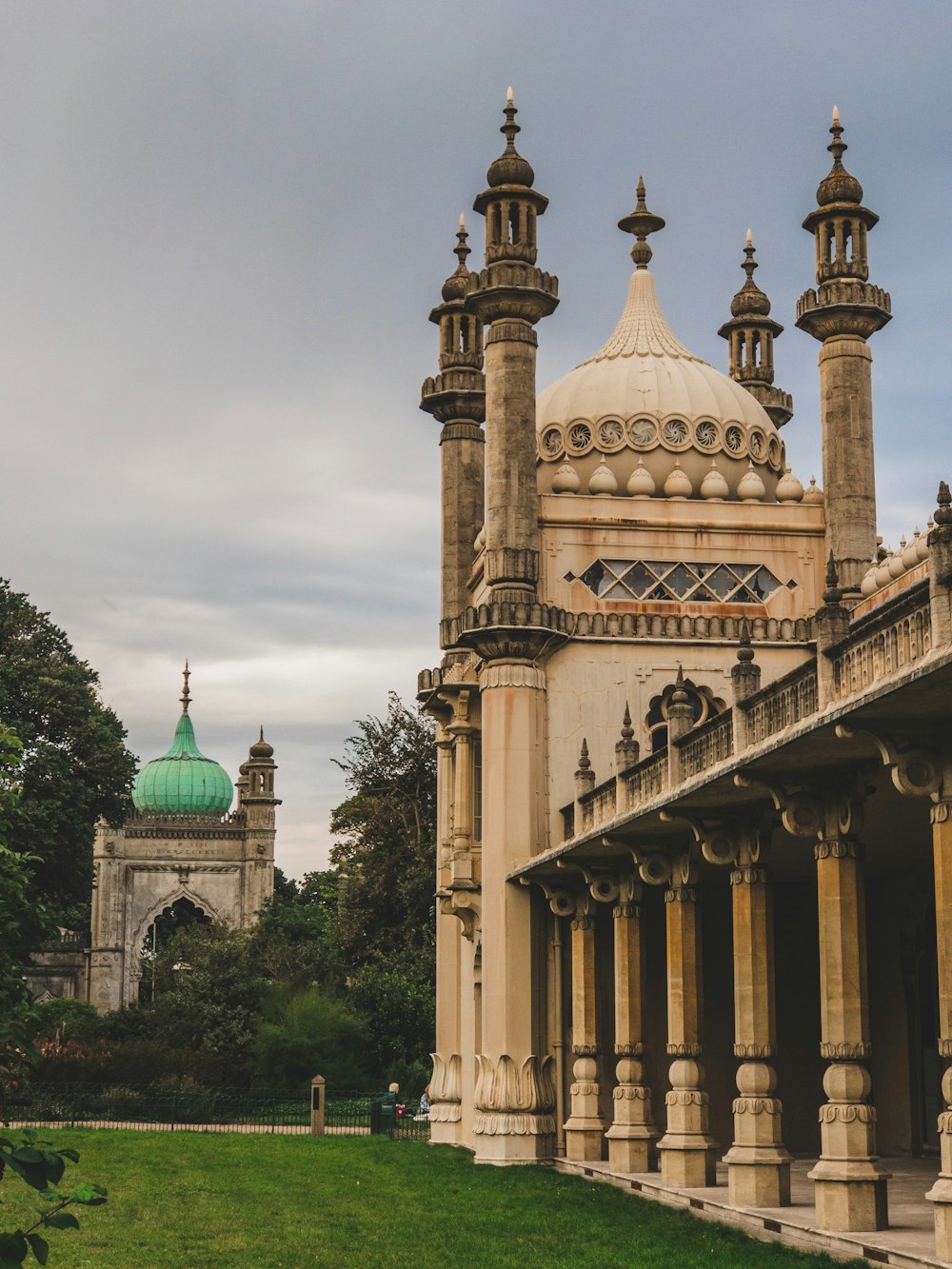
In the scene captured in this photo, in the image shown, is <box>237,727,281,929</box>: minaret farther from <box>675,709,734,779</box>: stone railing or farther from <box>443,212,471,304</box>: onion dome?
<box>675,709,734,779</box>: stone railing

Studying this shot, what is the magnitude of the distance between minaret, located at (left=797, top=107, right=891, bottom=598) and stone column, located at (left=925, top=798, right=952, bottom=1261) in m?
17.6

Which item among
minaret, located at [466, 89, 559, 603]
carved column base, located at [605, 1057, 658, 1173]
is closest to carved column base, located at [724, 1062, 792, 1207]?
carved column base, located at [605, 1057, 658, 1173]

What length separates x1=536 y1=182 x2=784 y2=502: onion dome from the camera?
112ft

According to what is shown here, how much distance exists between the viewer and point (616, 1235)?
19031mm

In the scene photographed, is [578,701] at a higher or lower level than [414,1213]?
higher

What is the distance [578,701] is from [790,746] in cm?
1580

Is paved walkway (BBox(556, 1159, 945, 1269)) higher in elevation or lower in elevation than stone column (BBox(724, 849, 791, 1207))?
lower

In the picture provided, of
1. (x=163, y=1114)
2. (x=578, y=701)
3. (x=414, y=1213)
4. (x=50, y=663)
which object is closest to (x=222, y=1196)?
(x=414, y=1213)

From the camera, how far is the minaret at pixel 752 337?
40.7 m

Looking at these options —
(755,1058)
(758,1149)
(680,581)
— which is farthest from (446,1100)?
(758,1149)

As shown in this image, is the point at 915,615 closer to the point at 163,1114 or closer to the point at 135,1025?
the point at 163,1114

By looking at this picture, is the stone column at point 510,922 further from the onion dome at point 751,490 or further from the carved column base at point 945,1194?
the carved column base at point 945,1194

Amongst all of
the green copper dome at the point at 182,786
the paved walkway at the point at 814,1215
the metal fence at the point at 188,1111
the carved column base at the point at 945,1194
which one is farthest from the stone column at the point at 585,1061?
the green copper dome at the point at 182,786

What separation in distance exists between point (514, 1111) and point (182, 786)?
58685 millimetres
